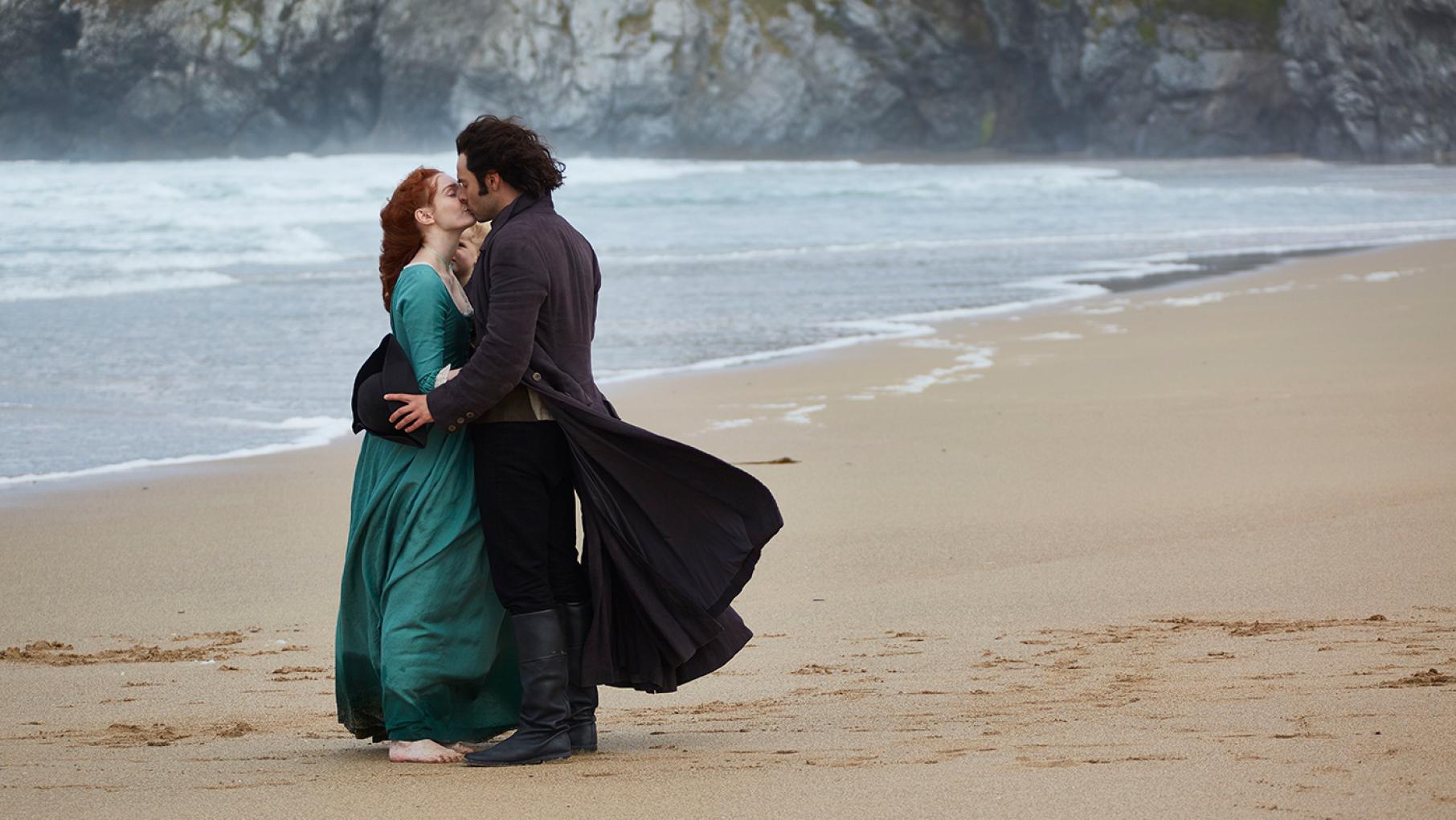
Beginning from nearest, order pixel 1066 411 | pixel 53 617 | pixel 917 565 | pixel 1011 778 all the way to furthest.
Answer: pixel 1011 778, pixel 53 617, pixel 917 565, pixel 1066 411

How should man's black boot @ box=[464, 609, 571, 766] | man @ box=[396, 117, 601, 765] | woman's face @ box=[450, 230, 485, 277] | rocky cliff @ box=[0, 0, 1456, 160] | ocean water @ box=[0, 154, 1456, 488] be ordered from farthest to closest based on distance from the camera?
1. rocky cliff @ box=[0, 0, 1456, 160]
2. ocean water @ box=[0, 154, 1456, 488]
3. woman's face @ box=[450, 230, 485, 277]
4. man's black boot @ box=[464, 609, 571, 766]
5. man @ box=[396, 117, 601, 765]

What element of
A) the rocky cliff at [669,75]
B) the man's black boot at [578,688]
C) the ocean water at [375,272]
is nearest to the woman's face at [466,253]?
the man's black boot at [578,688]

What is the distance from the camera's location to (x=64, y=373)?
9.70 metres

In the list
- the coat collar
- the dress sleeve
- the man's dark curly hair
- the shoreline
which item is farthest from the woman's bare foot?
the shoreline

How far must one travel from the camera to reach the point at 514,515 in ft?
10.4

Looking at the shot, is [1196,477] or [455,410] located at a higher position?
[455,410]

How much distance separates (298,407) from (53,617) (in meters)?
3.90

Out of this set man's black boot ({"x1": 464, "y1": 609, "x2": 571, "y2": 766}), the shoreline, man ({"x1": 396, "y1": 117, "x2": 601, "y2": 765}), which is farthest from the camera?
the shoreline

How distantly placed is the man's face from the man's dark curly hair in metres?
0.01

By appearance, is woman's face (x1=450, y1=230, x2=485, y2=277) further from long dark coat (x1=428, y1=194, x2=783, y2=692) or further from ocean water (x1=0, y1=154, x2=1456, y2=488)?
ocean water (x1=0, y1=154, x2=1456, y2=488)

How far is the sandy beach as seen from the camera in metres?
2.83

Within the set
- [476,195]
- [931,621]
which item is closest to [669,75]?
[931,621]

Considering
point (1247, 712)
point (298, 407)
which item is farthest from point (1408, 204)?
point (1247, 712)

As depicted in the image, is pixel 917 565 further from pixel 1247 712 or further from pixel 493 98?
pixel 493 98
